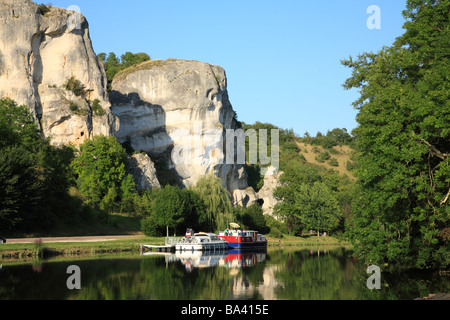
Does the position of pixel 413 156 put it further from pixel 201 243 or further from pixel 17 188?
pixel 17 188

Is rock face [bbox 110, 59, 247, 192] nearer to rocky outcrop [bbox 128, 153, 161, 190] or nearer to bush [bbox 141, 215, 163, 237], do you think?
rocky outcrop [bbox 128, 153, 161, 190]

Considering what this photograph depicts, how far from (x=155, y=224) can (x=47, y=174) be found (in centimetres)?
1026

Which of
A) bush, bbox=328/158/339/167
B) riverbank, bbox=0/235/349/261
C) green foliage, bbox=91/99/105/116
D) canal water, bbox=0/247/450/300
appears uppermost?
green foliage, bbox=91/99/105/116

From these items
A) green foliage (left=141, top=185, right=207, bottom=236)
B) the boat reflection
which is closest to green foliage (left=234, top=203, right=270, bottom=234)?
green foliage (left=141, top=185, right=207, bottom=236)

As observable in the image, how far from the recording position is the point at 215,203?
2055 inches

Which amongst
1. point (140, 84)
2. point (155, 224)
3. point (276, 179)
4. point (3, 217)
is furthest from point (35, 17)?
point (276, 179)

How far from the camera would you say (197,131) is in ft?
249

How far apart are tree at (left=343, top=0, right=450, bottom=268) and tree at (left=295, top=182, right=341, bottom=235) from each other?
41189mm

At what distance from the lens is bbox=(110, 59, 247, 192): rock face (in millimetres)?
74938

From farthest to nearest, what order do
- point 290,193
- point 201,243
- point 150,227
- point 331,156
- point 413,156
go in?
point 331,156 → point 290,193 → point 150,227 → point 201,243 → point 413,156

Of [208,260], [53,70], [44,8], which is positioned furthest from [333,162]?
[208,260]

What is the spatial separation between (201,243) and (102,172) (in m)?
19.4

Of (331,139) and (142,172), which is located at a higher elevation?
(331,139)

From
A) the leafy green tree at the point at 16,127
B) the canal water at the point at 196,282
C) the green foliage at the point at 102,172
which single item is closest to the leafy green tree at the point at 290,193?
the green foliage at the point at 102,172
